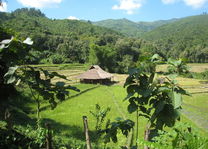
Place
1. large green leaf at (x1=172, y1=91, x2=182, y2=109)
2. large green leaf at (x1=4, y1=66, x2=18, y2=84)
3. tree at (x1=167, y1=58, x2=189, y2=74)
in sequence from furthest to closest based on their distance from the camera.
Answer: tree at (x1=167, y1=58, x2=189, y2=74)
large green leaf at (x1=4, y1=66, x2=18, y2=84)
large green leaf at (x1=172, y1=91, x2=182, y2=109)

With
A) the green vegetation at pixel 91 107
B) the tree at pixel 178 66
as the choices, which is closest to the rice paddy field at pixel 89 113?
the green vegetation at pixel 91 107

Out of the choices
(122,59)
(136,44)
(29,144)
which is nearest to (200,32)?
(136,44)

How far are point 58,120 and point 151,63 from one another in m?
14.1

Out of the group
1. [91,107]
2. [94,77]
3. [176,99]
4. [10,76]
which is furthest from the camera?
[94,77]

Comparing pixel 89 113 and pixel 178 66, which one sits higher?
pixel 178 66

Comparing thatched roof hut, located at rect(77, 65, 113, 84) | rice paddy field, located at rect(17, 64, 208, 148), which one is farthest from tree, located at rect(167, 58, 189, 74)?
thatched roof hut, located at rect(77, 65, 113, 84)

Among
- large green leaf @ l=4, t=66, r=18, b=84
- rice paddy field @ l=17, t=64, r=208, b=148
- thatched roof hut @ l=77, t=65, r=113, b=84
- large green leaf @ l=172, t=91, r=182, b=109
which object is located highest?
large green leaf @ l=4, t=66, r=18, b=84

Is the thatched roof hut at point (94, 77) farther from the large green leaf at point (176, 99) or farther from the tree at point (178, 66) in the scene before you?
the large green leaf at point (176, 99)

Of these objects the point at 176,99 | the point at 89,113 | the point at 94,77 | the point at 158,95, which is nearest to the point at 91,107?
the point at 89,113

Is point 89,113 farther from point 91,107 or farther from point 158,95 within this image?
point 158,95

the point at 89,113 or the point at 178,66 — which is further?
the point at 89,113

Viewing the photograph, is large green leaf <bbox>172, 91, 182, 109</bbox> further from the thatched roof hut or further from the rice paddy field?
the thatched roof hut

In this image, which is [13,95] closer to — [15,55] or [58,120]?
[15,55]

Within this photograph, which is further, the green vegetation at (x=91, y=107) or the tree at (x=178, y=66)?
the tree at (x=178, y=66)
